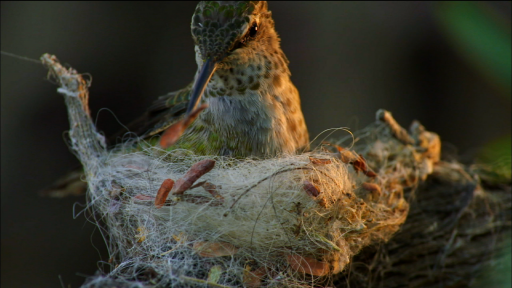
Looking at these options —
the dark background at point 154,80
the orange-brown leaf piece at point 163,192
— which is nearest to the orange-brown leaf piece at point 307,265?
Answer: the orange-brown leaf piece at point 163,192

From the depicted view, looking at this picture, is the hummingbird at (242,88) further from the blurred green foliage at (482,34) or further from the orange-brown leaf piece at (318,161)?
the blurred green foliage at (482,34)

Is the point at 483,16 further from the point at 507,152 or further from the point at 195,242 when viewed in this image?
the point at 195,242

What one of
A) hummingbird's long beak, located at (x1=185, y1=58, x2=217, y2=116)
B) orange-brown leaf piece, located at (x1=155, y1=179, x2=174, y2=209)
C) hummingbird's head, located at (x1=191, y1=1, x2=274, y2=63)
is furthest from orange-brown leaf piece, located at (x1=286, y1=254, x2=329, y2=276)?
hummingbird's head, located at (x1=191, y1=1, x2=274, y2=63)

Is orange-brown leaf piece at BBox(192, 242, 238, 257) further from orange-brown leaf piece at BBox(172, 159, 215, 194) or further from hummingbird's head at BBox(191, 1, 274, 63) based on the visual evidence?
hummingbird's head at BBox(191, 1, 274, 63)

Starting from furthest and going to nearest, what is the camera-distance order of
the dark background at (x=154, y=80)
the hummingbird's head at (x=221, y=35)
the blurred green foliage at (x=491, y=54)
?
the dark background at (x=154, y=80) < the blurred green foliage at (x=491, y=54) < the hummingbird's head at (x=221, y=35)

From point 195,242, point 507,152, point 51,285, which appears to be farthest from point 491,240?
point 51,285

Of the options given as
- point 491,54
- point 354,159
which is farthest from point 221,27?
point 491,54

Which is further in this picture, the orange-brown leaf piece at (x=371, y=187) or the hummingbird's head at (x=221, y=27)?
the orange-brown leaf piece at (x=371, y=187)

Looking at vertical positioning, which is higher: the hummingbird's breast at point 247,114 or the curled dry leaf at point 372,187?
the hummingbird's breast at point 247,114
